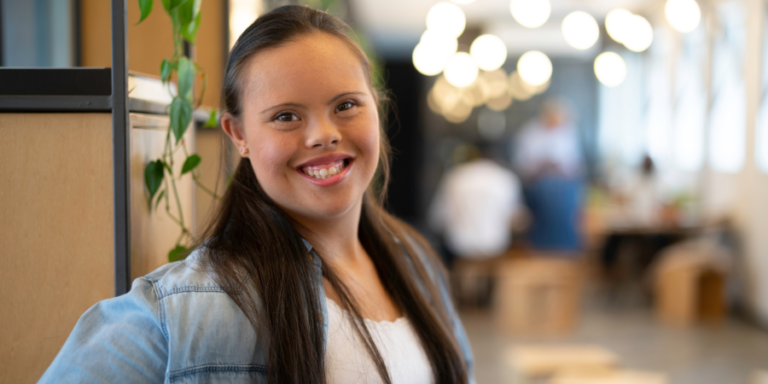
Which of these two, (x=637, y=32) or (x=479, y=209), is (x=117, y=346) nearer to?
(x=637, y=32)

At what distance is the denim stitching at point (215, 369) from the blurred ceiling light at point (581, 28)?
12.3 ft

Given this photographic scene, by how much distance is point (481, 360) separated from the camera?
4.09 metres

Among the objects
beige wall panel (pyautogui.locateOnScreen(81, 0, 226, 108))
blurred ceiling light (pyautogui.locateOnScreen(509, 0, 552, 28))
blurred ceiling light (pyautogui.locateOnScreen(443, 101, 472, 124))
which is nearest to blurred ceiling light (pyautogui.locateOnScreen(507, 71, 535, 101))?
blurred ceiling light (pyautogui.locateOnScreen(443, 101, 472, 124))

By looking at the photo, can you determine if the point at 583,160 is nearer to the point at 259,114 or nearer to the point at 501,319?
the point at 501,319

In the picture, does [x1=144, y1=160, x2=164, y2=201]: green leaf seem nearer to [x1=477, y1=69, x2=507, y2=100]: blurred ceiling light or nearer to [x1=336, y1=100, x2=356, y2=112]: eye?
[x1=336, y1=100, x2=356, y2=112]: eye

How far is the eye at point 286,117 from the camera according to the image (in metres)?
0.99

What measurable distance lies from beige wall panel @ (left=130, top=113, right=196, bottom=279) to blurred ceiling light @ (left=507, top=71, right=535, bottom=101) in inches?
344

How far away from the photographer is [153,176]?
3.89 ft

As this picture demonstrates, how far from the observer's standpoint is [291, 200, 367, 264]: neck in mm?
1117

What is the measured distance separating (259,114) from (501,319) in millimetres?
4431

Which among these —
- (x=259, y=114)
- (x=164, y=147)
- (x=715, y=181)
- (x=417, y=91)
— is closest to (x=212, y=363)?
(x=259, y=114)

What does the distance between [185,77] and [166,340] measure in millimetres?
587

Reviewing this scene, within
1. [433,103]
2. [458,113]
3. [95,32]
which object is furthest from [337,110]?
[433,103]

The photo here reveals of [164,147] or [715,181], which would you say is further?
[715,181]
